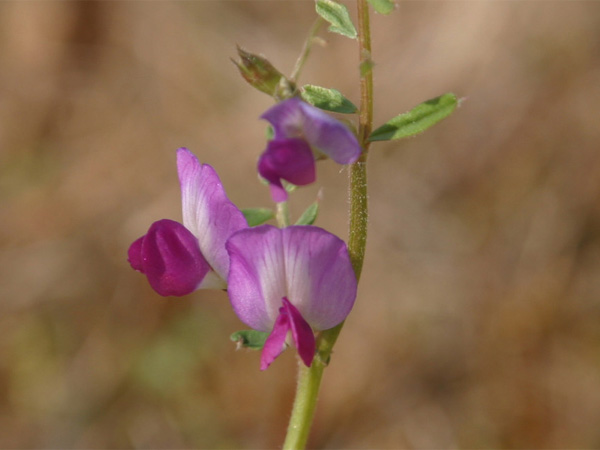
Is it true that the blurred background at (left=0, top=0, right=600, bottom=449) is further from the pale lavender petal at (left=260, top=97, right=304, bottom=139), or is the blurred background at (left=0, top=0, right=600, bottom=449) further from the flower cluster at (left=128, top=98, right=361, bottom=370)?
the pale lavender petal at (left=260, top=97, right=304, bottom=139)

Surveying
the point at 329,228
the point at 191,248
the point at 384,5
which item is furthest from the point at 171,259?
the point at 329,228

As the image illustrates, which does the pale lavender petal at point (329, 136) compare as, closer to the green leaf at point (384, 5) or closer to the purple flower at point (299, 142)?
the purple flower at point (299, 142)

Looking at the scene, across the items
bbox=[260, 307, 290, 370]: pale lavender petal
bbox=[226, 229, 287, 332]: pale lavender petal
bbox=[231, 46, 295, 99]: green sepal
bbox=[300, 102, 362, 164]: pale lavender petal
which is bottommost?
bbox=[260, 307, 290, 370]: pale lavender petal

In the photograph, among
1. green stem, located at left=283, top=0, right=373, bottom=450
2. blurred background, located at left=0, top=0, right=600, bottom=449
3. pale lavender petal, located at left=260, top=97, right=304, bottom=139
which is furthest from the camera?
blurred background, located at left=0, top=0, right=600, bottom=449

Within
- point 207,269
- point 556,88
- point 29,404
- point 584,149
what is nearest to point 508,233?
point 584,149

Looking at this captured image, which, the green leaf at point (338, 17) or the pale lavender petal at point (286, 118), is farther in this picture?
the green leaf at point (338, 17)

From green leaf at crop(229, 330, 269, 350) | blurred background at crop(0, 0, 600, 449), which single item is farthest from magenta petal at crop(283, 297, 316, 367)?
blurred background at crop(0, 0, 600, 449)

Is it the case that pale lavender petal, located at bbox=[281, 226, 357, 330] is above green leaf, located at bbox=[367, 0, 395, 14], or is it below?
below

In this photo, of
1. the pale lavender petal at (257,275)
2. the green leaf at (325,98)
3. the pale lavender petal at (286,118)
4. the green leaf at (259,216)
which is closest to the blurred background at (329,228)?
the green leaf at (259,216)
